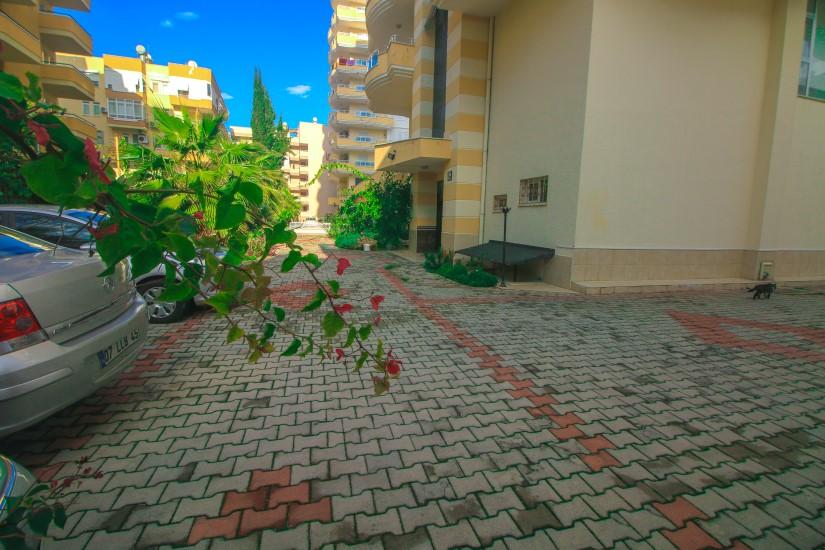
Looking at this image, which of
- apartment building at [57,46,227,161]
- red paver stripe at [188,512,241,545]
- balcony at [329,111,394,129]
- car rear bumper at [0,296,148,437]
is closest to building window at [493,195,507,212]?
car rear bumper at [0,296,148,437]

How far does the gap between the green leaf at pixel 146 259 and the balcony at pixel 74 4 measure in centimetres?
2929

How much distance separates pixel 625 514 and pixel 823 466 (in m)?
1.59

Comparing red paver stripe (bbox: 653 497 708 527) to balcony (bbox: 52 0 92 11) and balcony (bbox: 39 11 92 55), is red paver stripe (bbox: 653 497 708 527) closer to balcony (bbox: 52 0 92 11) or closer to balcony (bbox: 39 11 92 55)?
balcony (bbox: 39 11 92 55)

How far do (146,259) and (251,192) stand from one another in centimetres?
36

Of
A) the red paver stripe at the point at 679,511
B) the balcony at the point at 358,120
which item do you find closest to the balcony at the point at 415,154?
the red paver stripe at the point at 679,511

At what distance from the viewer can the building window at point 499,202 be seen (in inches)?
424

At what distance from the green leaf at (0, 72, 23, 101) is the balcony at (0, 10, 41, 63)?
1943cm

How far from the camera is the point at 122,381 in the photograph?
365cm

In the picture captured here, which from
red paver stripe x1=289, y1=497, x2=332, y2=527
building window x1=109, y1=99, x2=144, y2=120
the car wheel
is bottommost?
red paver stripe x1=289, y1=497, x2=332, y2=527

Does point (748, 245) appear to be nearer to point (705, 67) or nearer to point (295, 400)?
point (705, 67)

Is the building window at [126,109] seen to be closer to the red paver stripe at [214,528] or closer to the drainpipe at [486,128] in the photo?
the drainpipe at [486,128]

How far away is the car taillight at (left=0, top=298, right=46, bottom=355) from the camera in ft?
7.33

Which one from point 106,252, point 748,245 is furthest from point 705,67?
point 106,252

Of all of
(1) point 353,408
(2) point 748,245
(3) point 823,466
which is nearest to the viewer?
(3) point 823,466
